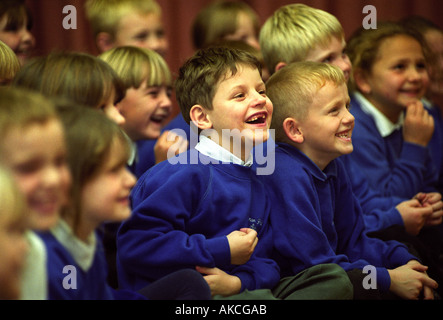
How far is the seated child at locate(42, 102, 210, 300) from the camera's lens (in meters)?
0.91

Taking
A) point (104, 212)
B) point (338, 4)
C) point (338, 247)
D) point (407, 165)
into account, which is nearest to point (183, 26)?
point (338, 4)

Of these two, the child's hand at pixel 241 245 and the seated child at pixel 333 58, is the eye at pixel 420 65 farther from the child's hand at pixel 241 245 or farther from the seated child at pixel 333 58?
the child's hand at pixel 241 245

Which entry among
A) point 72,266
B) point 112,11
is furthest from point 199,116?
point 112,11

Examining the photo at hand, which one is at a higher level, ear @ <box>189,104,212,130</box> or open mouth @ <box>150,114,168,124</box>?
ear @ <box>189,104,212,130</box>

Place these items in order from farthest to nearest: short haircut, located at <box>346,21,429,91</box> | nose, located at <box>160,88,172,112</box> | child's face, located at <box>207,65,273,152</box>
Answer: short haircut, located at <box>346,21,429,91</box>, nose, located at <box>160,88,172,112</box>, child's face, located at <box>207,65,273,152</box>

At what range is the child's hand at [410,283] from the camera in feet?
4.61

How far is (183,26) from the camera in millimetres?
2736

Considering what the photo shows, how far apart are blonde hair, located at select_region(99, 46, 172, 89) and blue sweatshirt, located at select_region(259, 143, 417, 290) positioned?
0.58 metres

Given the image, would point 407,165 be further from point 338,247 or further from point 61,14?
point 61,14

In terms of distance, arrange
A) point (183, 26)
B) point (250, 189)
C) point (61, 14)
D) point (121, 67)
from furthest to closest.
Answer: point (183, 26) → point (61, 14) → point (121, 67) → point (250, 189)

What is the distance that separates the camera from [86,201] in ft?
3.02

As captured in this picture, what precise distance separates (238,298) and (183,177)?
0.28m

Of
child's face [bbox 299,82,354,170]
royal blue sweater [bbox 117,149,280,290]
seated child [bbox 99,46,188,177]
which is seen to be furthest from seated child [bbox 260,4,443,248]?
royal blue sweater [bbox 117,149,280,290]

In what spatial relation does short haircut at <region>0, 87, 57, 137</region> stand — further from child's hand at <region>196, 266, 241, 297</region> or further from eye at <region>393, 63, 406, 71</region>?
eye at <region>393, 63, 406, 71</region>
